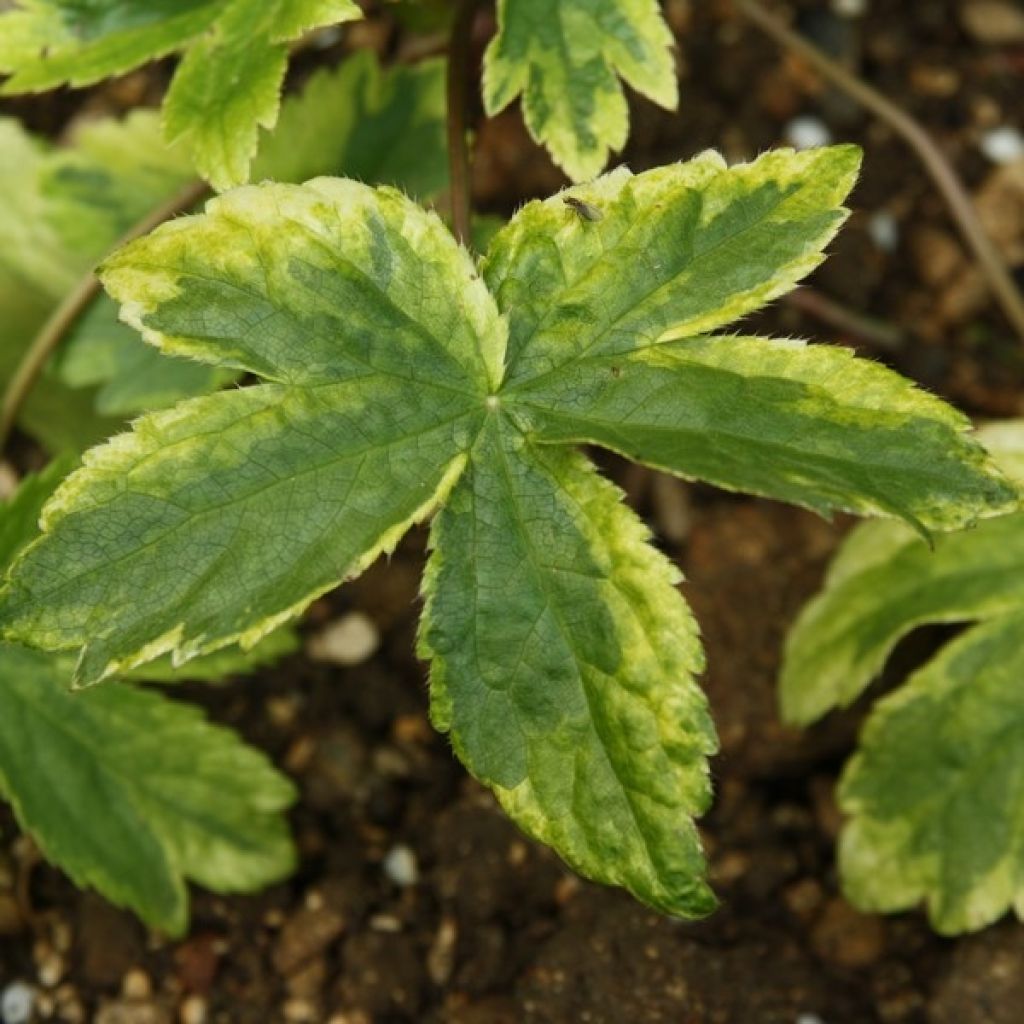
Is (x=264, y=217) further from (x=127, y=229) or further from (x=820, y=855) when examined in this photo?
(x=820, y=855)

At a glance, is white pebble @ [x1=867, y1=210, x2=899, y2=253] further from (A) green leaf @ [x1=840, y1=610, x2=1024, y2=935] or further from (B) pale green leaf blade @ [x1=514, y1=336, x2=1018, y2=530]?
(B) pale green leaf blade @ [x1=514, y1=336, x2=1018, y2=530]

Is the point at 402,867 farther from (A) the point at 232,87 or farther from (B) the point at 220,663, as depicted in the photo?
(A) the point at 232,87

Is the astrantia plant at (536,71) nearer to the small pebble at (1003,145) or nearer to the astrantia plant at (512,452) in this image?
the astrantia plant at (512,452)

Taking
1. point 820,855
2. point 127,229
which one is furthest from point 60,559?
point 820,855

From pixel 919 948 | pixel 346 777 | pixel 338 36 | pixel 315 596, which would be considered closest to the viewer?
pixel 315 596

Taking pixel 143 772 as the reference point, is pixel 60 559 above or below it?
above

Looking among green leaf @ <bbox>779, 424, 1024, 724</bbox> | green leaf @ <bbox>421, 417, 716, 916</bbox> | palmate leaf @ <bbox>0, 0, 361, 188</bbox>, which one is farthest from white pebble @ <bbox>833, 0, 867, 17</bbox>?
green leaf @ <bbox>421, 417, 716, 916</bbox>
